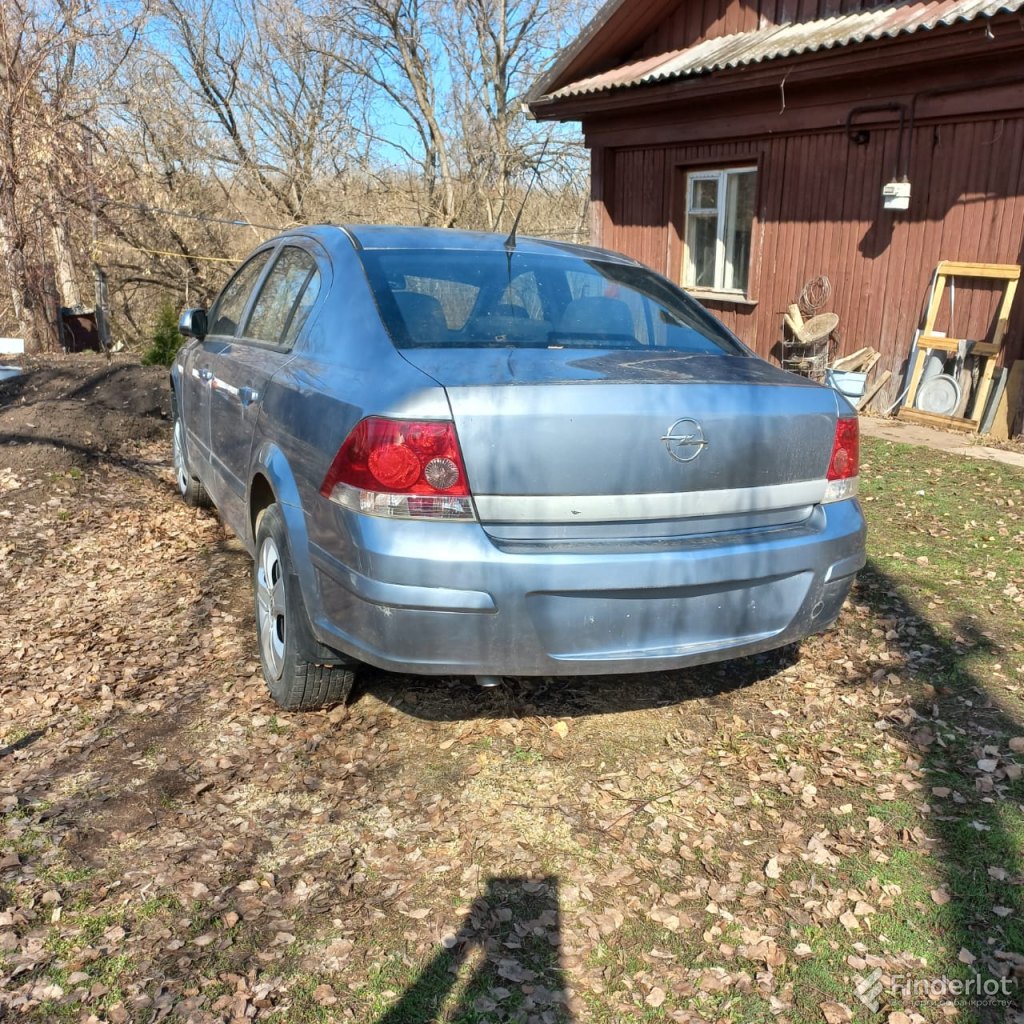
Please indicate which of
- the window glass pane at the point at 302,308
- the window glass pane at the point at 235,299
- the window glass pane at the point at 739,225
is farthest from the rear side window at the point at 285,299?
the window glass pane at the point at 739,225

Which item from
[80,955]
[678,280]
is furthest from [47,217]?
[80,955]

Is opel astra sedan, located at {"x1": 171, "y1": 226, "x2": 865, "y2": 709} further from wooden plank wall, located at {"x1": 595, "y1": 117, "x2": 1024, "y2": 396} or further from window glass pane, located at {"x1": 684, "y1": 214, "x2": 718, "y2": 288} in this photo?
window glass pane, located at {"x1": 684, "y1": 214, "x2": 718, "y2": 288}

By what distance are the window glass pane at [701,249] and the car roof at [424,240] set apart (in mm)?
8342

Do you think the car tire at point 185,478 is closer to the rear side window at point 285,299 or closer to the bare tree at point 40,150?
the rear side window at point 285,299

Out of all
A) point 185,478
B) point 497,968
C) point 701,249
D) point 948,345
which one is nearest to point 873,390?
point 948,345

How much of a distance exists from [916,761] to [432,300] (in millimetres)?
2292

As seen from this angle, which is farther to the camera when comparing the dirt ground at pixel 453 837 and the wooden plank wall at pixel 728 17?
the wooden plank wall at pixel 728 17

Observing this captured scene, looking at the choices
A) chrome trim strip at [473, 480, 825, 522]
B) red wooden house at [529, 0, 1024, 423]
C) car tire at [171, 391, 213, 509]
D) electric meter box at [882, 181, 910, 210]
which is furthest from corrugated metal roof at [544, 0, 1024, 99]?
car tire at [171, 391, 213, 509]

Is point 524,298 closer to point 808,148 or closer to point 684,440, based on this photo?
point 684,440

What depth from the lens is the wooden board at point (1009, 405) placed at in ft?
26.7

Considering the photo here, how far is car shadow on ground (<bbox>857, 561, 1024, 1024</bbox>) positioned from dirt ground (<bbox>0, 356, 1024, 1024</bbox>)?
24 millimetres

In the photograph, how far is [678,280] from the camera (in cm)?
1227

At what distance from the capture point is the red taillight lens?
3033 mm

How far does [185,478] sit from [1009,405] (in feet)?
22.7
